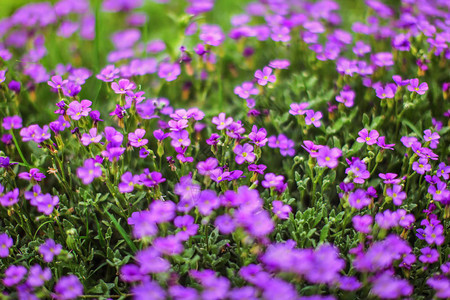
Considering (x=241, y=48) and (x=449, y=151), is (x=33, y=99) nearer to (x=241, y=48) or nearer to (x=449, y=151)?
(x=241, y=48)

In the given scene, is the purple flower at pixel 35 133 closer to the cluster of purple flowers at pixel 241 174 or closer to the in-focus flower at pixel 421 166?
the cluster of purple flowers at pixel 241 174

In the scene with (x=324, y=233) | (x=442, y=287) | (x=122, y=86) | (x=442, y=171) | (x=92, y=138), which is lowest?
(x=324, y=233)

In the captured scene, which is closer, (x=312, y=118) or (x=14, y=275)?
(x=14, y=275)

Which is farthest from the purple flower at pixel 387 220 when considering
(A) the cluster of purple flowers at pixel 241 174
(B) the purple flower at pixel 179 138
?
(B) the purple flower at pixel 179 138

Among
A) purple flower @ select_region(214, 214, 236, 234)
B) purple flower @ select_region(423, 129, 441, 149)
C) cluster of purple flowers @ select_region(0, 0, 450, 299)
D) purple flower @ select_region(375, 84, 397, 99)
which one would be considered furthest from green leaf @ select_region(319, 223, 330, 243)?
purple flower @ select_region(375, 84, 397, 99)

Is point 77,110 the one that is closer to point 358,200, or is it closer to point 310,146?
point 310,146

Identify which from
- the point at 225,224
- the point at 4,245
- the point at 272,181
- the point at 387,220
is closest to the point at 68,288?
the point at 4,245

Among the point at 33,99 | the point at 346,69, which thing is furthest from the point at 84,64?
the point at 346,69
